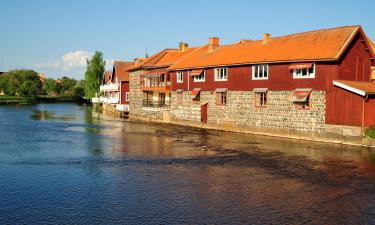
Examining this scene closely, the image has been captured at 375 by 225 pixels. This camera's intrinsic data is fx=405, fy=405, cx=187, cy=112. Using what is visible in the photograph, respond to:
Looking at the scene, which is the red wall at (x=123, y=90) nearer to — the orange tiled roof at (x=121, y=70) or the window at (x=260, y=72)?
the orange tiled roof at (x=121, y=70)

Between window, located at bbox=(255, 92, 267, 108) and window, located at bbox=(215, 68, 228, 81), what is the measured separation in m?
4.94

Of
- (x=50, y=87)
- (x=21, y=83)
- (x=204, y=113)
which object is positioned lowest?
(x=204, y=113)

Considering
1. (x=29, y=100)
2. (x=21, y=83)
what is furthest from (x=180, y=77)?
(x=21, y=83)

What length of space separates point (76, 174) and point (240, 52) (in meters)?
27.8

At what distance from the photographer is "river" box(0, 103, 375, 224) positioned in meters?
14.1

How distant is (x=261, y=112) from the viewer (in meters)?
38.8

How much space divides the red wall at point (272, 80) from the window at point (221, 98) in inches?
33.8

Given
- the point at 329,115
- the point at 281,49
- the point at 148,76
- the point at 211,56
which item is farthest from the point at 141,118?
the point at 329,115

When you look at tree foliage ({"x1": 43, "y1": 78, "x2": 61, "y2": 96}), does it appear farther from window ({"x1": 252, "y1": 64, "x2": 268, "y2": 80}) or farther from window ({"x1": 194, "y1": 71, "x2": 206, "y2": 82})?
window ({"x1": 252, "y1": 64, "x2": 268, "y2": 80})

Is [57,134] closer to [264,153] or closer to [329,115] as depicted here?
[264,153]

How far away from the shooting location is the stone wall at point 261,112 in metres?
33.8

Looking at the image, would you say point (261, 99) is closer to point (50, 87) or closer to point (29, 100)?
point (29, 100)

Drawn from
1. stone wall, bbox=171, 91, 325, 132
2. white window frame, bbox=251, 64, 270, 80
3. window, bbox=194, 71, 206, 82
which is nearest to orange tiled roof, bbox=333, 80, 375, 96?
stone wall, bbox=171, 91, 325, 132

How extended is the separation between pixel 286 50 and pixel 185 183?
76.2 feet
